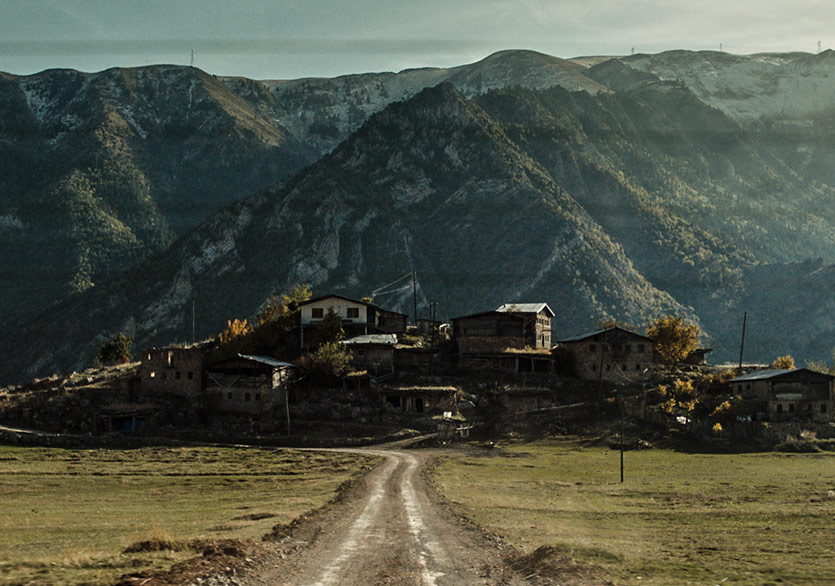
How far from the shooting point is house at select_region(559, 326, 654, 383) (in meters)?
99.9

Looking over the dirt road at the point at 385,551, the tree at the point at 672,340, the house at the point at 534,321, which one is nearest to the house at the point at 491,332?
the house at the point at 534,321

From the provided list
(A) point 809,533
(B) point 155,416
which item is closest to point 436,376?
(B) point 155,416

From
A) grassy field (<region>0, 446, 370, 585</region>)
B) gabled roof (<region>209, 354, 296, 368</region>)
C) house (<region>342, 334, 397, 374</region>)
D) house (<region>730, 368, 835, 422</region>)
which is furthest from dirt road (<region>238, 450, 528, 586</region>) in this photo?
house (<region>730, 368, 835, 422</region>)

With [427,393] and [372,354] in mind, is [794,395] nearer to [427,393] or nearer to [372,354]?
[427,393]

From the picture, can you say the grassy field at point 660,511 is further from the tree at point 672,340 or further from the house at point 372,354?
the tree at point 672,340

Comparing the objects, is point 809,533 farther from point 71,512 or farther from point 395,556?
point 71,512

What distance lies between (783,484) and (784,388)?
38.9 metres

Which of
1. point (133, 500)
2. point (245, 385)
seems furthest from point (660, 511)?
point (245, 385)

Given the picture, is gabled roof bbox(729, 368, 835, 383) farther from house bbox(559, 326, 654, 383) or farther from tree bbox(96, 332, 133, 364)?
tree bbox(96, 332, 133, 364)

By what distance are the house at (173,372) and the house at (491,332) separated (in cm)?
3274

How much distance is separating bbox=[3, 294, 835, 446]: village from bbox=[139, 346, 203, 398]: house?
4.8 inches

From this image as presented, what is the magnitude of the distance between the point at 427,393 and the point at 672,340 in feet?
134

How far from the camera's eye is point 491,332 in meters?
107

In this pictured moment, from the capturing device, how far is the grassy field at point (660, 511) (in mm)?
Result: 27250
